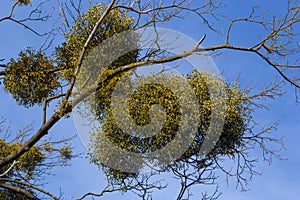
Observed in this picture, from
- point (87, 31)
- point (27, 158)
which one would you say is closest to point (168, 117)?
point (87, 31)

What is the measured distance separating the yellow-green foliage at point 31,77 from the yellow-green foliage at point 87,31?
20.2 inches

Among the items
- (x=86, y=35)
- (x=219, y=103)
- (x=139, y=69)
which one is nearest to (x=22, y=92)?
(x=86, y=35)

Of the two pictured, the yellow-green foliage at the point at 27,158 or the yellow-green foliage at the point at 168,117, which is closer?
the yellow-green foliage at the point at 168,117

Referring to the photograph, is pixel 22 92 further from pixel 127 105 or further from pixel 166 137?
pixel 166 137

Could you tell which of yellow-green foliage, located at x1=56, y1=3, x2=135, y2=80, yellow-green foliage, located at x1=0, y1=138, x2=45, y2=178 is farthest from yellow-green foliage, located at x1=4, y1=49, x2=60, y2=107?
yellow-green foliage, located at x1=0, y1=138, x2=45, y2=178

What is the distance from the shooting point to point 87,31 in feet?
29.3

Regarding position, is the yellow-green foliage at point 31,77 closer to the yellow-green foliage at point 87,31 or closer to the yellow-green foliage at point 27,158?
the yellow-green foliage at point 87,31

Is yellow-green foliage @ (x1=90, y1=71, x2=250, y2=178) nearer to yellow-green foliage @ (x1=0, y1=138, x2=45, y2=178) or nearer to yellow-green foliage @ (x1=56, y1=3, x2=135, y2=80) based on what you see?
yellow-green foliage @ (x1=56, y1=3, x2=135, y2=80)

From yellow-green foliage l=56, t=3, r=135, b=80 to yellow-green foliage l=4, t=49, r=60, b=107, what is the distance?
1.68 ft

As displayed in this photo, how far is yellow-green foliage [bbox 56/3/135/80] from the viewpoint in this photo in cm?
874

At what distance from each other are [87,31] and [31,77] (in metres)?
1.31

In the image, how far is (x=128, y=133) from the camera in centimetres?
801

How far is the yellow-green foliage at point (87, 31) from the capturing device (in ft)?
28.7

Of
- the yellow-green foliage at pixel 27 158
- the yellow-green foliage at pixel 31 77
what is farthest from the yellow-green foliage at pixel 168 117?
the yellow-green foliage at pixel 27 158
